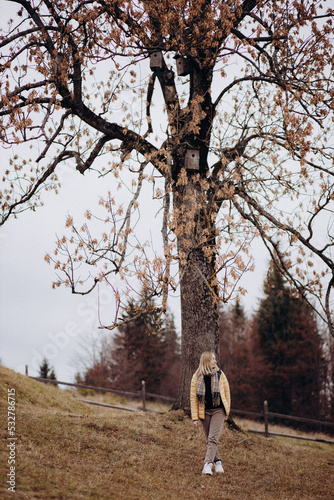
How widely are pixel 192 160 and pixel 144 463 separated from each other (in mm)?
6107

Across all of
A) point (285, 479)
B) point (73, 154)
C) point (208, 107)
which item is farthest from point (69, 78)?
point (285, 479)

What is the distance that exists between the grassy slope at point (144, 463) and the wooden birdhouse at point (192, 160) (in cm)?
517

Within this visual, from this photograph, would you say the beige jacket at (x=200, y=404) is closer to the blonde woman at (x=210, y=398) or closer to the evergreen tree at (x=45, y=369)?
the blonde woman at (x=210, y=398)

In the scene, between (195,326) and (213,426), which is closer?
(213,426)

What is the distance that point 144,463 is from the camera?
Result: 703 centimetres

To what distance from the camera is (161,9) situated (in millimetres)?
9102

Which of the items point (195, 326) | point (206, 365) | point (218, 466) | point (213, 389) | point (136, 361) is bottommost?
point (218, 466)

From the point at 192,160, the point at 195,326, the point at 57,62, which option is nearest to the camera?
the point at 57,62

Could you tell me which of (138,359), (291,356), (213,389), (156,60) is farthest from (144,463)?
(138,359)

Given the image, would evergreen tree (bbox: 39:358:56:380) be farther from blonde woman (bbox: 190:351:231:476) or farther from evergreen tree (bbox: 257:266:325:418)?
blonde woman (bbox: 190:351:231:476)

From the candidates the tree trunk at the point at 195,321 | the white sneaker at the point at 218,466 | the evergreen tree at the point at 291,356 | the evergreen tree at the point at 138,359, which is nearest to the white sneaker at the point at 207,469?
the white sneaker at the point at 218,466

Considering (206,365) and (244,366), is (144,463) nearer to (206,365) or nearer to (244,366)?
(206,365)

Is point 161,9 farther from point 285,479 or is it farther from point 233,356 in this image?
point 233,356

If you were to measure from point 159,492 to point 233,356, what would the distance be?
Answer: 2902 centimetres
